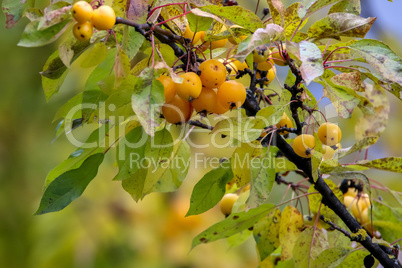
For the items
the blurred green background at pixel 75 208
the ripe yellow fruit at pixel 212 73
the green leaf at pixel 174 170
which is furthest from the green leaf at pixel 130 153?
the blurred green background at pixel 75 208

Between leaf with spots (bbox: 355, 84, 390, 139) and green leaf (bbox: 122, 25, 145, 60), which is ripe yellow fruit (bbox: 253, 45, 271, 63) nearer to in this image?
green leaf (bbox: 122, 25, 145, 60)

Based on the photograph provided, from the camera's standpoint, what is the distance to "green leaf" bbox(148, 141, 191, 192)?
28.3 inches

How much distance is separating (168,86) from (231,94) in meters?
0.10

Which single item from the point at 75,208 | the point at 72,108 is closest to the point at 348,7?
the point at 72,108

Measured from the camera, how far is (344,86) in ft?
2.15

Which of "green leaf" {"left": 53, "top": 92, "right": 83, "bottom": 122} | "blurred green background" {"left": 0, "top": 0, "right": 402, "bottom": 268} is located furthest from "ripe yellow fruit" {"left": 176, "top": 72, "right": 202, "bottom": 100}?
"blurred green background" {"left": 0, "top": 0, "right": 402, "bottom": 268}

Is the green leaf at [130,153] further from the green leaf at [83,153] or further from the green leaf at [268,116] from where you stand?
the green leaf at [268,116]

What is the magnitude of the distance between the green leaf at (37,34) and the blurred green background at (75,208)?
864mm

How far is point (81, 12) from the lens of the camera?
58 centimetres

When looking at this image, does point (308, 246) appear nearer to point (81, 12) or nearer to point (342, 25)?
point (342, 25)

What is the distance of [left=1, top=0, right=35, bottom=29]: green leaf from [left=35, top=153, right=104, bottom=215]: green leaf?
243 mm

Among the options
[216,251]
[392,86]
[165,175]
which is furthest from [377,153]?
[165,175]

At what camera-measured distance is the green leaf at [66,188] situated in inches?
27.7

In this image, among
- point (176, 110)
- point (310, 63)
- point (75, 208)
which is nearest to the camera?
point (310, 63)
